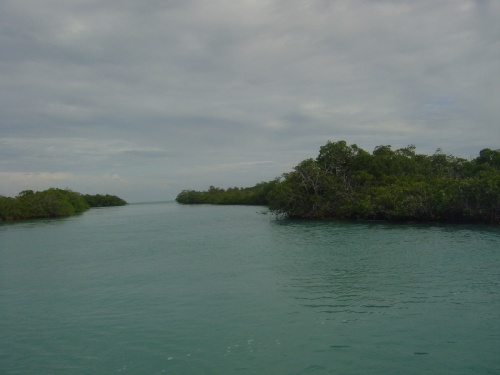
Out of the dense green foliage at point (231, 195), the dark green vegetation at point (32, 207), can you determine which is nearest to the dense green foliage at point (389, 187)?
the dense green foliage at point (231, 195)

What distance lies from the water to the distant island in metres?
8.26

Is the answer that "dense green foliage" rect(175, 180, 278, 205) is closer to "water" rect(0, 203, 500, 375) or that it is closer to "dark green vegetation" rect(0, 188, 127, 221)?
"dark green vegetation" rect(0, 188, 127, 221)

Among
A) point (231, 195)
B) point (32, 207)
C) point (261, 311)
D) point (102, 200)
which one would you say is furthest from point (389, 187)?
point (102, 200)

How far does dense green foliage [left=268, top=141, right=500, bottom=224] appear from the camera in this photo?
26562mm

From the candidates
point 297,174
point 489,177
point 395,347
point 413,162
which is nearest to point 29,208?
point 297,174

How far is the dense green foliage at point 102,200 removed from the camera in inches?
4230

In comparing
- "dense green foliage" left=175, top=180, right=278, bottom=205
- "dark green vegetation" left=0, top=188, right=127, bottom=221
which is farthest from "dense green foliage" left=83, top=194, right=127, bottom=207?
"dark green vegetation" left=0, top=188, right=127, bottom=221

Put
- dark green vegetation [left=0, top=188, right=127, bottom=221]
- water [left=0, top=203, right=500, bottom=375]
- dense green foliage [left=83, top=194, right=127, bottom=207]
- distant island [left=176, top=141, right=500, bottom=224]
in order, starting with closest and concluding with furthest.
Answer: water [left=0, top=203, right=500, bottom=375]
distant island [left=176, top=141, right=500, bottom=224]
dark green vegetation [left=0, top=188, right=127, bottom=221]
dense green foliage [left=83, top=194, right=127, bottom=207]

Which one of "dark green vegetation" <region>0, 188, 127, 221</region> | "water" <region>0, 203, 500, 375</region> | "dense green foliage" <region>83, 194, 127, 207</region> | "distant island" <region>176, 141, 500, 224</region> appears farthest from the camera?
"dense green foliage" <region>83, 194, 127, 207</region>

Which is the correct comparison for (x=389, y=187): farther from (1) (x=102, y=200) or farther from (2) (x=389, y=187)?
(1) (x=102, y=200)

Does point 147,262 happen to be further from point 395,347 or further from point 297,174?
point 297,174

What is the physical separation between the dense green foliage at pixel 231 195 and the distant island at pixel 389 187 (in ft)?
63.8

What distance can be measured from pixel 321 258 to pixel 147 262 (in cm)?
758

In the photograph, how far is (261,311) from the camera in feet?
33.3
